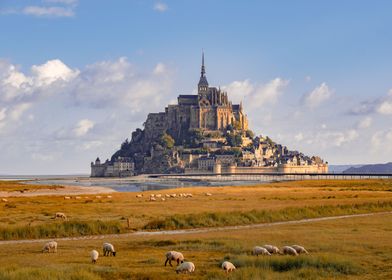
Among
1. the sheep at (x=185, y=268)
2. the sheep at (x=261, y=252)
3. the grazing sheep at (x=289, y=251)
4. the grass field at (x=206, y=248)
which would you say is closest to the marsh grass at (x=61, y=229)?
the grass field at (x=206, y=248)

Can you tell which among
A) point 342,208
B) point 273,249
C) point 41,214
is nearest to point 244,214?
point 342,208

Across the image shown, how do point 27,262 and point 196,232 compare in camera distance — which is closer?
point 27,262

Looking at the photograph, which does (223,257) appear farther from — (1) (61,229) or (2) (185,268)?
(1) (61,229)

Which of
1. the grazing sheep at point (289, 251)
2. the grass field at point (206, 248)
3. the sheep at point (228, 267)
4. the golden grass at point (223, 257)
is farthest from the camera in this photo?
the grazing sheep at point (289, 251)

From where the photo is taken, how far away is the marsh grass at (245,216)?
119 feet

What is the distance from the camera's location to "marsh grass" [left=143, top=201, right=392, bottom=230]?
36219mm

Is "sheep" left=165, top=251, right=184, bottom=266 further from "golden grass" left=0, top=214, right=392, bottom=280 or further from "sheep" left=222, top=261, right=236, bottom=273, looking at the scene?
"sheep" left=222, top=261, right=236, bottom=273

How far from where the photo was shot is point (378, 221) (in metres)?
37.2

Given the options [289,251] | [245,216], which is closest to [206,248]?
[289,251]

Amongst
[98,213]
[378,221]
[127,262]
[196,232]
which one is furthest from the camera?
[98,213]

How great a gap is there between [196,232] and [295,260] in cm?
1383

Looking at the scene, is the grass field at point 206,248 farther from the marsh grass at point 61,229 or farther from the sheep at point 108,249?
the sheep at point 108,249

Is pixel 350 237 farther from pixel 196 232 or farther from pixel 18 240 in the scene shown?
pixel 18 240

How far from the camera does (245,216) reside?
131 feet
